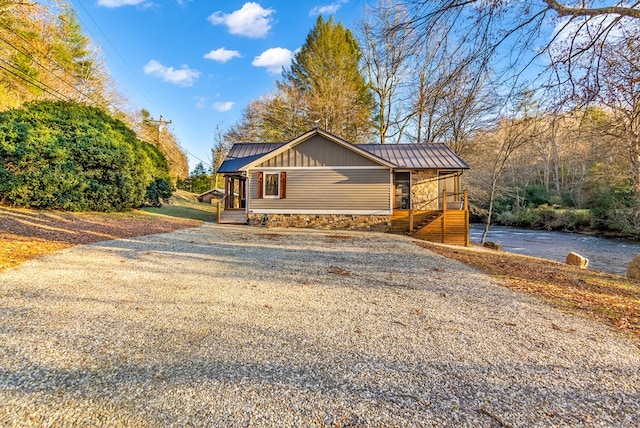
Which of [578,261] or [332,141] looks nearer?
[578,261]

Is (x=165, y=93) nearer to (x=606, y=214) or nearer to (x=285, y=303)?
(x=285, y=303)

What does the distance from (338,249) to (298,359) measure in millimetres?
5901

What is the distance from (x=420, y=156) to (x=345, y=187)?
4.13 meters

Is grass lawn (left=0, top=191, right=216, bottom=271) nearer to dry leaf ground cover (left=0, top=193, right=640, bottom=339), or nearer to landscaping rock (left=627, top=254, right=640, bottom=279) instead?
dry leaf ground cover (left=0, top=193, right=640, bottom=339)

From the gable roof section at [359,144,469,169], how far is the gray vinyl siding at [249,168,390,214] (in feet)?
4.25

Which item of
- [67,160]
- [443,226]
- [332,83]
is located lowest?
[443,226]

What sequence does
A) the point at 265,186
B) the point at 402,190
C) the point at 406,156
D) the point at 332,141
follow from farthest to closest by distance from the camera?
the point at 406,156, the point at 402,190, the point at 265,186, the point at 332,141

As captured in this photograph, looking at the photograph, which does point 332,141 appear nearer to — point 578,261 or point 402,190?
point 402,190

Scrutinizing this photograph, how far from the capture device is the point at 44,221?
8.70m

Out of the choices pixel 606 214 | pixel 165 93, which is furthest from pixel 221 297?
pixel 165 93

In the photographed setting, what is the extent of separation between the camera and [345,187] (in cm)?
1328

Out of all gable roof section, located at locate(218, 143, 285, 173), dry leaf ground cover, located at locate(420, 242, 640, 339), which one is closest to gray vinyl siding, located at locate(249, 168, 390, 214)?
gable roof section, located at locate(218, 143, 285, 173)

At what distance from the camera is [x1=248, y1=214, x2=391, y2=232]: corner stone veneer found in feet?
43.5

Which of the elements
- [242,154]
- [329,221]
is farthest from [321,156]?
[242,154]
